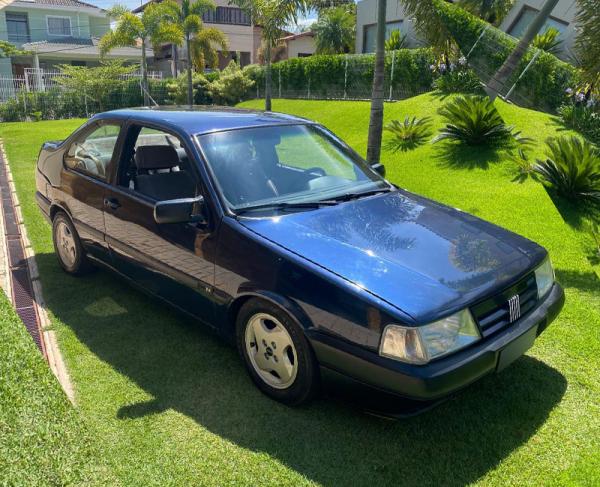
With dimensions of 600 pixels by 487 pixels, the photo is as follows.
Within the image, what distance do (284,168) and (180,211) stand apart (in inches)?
35.5

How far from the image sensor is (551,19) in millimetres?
19969

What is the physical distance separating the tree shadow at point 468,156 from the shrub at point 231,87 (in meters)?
17.4

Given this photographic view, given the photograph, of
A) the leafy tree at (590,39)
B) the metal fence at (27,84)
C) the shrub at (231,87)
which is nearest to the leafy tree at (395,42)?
the shrub at (231,87)

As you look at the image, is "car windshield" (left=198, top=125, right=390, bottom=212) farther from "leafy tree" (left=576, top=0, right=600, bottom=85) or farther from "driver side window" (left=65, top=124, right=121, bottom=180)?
"leafy tree" (left=576, top=0, right=600, bottom=85)

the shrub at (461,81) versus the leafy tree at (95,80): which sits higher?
the shrub at (461,81)

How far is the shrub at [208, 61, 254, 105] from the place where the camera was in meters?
Answer: 25.7

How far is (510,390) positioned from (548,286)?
0.70m

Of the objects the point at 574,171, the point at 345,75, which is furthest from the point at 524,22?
the point at 574,171

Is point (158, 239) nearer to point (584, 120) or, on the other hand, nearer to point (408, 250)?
point (408, 250)

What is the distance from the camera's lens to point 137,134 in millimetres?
4238

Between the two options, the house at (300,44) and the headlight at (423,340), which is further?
the house at (300,44)

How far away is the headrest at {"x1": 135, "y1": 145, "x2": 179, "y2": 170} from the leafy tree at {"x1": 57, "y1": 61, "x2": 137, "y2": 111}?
2250 cm

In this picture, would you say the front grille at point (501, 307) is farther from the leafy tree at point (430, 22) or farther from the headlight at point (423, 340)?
the leafy tree at point (430, 22)

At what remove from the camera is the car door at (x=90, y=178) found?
14.4 ft
